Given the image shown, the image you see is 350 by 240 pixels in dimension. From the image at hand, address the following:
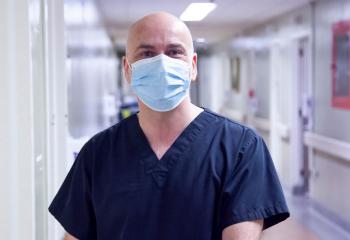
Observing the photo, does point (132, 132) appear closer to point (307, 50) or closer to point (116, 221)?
point (116, 221)

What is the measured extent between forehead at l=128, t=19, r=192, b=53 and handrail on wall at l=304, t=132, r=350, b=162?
354 centimetres

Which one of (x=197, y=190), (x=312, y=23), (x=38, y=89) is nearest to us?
(x=197, y=190)

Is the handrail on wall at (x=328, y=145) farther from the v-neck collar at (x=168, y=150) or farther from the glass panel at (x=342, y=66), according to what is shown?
the v-neck collar at (x=168, y=150)

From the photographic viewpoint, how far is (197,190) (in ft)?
3.62

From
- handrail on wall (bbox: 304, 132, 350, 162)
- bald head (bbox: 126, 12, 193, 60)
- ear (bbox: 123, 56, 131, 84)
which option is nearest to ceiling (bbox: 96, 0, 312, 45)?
handrail on wall (bbox: 304, 132, 350, 162)

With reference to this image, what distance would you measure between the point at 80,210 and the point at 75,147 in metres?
1.59

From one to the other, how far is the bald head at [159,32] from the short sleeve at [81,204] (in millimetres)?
292

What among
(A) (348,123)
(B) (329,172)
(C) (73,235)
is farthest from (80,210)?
(B) (329,172)

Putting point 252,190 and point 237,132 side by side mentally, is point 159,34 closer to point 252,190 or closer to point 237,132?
point 237,132

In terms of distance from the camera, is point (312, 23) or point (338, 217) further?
point (312, 23)

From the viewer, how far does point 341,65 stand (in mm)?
4551

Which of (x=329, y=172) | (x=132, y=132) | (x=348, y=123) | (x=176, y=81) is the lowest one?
(x=329, y=172)

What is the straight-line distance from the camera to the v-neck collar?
3.77 ft

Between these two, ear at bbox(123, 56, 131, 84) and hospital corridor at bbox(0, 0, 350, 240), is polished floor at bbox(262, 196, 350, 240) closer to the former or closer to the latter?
hospital corridor at bbox(0, 0, 350, 240)
